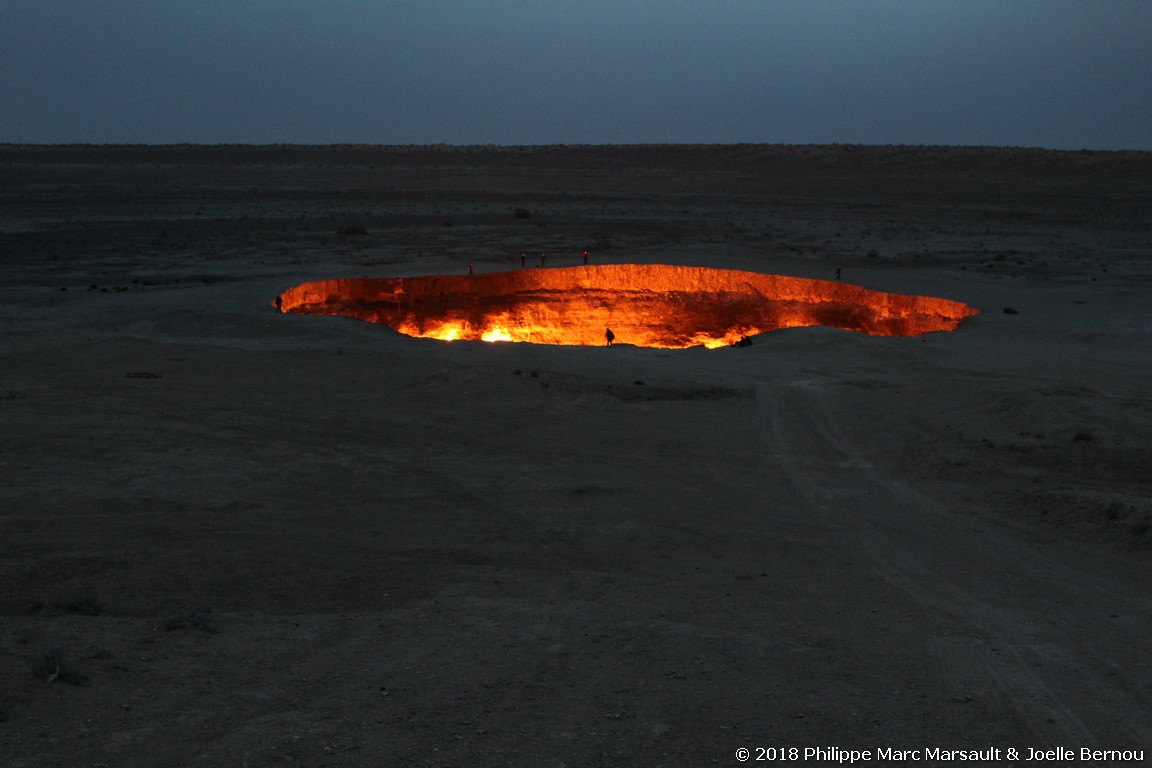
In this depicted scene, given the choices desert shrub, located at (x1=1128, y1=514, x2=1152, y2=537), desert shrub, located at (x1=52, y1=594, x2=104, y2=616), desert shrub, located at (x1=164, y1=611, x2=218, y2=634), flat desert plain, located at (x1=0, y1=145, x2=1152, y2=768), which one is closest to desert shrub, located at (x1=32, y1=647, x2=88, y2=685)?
flat desert plain, located at (x1=0, y1=145, x2=1152, y2=768)

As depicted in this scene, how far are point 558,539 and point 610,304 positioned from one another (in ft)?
57.2

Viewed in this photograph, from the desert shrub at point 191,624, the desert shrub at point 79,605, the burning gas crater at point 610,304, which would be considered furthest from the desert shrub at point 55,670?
the burning gas crater at point 610,304

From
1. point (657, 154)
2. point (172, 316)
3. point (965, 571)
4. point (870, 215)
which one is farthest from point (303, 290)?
point (657, 154)

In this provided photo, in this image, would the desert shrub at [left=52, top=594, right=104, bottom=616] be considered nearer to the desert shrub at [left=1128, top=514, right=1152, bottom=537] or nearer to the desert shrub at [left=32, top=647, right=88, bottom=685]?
the desert shrub at [left=32, top=647, right=88, bottom=685]

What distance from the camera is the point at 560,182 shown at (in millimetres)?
67562

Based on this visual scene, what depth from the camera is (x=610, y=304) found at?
82.0 feet

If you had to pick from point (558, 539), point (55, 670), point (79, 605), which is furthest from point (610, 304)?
point (55, 670)

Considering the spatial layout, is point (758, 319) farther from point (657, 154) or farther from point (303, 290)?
point (657, 154)

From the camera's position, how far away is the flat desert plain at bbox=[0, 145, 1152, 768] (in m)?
4.81

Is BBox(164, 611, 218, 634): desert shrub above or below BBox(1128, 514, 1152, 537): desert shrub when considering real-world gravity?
below

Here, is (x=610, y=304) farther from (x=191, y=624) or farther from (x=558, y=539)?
(x=191, y=624)

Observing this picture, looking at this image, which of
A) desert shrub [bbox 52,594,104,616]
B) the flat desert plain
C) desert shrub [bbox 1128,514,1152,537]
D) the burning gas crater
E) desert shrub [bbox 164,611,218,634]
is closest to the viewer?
the flat desert plain

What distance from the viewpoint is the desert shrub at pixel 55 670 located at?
191 inches

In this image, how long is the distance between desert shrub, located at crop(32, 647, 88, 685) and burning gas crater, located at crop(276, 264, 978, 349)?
16939 millimetres
